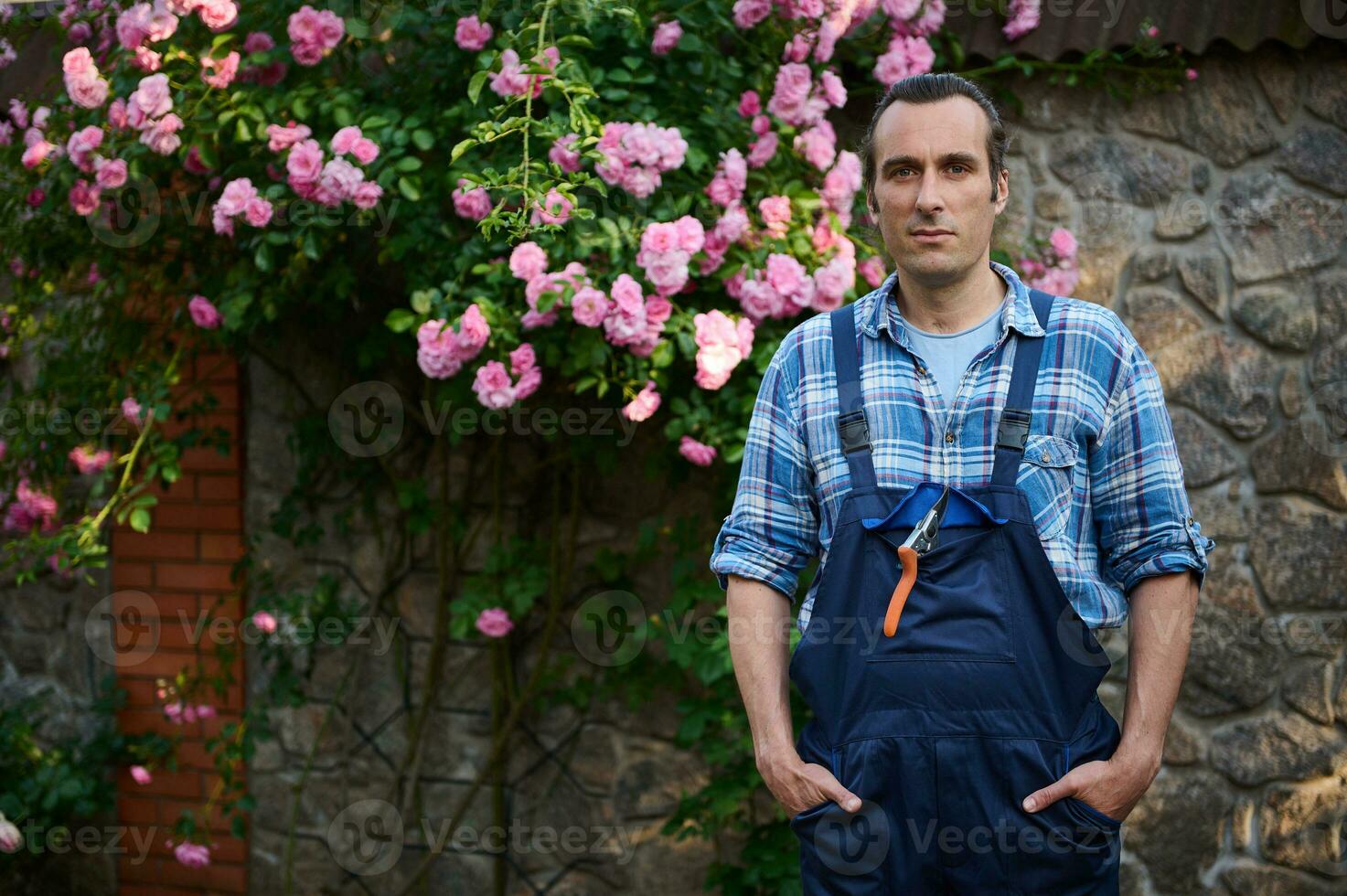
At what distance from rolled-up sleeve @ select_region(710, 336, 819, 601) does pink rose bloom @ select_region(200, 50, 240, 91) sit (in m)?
1.84

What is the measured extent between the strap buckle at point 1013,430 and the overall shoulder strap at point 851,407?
0.19m

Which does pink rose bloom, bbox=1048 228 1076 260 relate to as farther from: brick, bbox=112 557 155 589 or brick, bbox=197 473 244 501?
brick, bbox=112 557 155 589

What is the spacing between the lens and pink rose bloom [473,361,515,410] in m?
2.96

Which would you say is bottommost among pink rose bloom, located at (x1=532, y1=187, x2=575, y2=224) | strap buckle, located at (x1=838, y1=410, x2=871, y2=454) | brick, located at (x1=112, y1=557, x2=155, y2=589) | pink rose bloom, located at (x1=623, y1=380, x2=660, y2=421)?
brick, located at (x1=112, y1=557, x2=155, y2=589)

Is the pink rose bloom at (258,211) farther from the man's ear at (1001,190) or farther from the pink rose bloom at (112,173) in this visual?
the man's ear at (1001,190)

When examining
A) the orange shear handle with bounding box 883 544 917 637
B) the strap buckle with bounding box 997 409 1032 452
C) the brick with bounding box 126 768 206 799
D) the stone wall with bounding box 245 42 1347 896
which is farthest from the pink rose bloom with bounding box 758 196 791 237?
the brick with bounding box 126 768 206 799

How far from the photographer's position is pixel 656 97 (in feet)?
10.3

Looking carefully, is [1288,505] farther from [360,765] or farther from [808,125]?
[360,765]

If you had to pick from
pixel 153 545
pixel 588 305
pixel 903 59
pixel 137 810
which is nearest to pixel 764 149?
pixel 903 59

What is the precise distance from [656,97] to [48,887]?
134 inches

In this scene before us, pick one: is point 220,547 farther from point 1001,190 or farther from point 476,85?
point 1001,190

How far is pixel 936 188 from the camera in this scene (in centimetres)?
183

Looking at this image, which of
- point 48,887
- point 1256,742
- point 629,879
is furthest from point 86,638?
point 1256,742

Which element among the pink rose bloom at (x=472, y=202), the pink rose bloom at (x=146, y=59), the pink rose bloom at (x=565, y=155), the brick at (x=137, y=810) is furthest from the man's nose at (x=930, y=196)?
the brick at (x=137, y=810)
